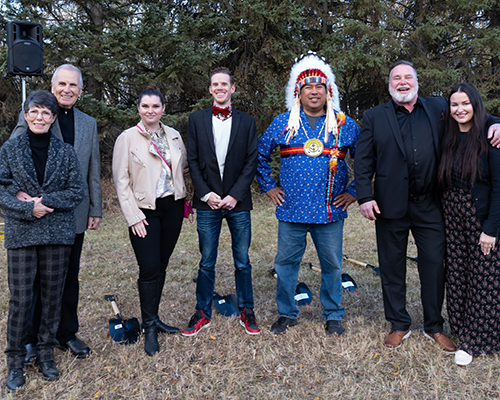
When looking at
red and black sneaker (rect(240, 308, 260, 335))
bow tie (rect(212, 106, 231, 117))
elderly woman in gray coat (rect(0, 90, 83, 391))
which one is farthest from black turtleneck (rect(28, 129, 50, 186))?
red and black sneaker (rect(240, 308, 260, 335))

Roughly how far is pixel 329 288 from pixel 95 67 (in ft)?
24.6

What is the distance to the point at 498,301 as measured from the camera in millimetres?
2867

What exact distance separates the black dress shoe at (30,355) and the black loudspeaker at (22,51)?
370cm

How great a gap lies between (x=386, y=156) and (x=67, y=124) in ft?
8.02

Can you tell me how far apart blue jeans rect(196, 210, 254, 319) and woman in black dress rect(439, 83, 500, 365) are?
1632 mm

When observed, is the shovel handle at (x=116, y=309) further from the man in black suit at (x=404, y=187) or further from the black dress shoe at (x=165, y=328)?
the man in black suit at (x=404, y=187)

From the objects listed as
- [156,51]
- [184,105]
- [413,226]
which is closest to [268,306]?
[413,226]

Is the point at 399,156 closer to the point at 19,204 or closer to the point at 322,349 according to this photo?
the point at 322,349

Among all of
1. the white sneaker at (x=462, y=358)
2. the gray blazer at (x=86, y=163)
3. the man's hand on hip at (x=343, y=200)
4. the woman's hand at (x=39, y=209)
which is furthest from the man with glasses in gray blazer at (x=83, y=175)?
the white sneaker at (x=462, y=358)

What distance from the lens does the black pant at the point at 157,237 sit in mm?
3150

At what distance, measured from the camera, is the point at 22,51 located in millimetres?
5137

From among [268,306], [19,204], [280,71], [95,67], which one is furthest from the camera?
[280,71]

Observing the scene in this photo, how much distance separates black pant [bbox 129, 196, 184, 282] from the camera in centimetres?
315

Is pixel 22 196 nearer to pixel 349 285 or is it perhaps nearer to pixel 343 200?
pixel 343 200
